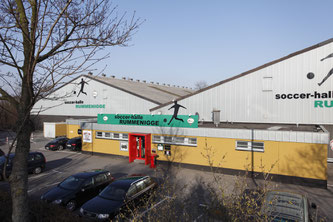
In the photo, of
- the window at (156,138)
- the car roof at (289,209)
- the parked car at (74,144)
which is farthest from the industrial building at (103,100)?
the car roof at (289,209)

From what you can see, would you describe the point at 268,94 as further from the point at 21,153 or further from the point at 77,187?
the point at 21,153

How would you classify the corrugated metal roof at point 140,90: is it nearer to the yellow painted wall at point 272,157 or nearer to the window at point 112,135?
the window at point 112,135

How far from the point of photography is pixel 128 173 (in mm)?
15461

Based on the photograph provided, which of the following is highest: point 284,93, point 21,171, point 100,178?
point 284,93

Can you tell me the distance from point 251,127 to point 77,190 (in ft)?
43.2

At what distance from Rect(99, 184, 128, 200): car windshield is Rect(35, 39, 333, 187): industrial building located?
21.2ft

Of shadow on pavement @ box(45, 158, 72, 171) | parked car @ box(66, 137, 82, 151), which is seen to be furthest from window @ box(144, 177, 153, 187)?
parked car @ box(66, 137, 82, 151)

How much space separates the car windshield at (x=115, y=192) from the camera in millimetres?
9430

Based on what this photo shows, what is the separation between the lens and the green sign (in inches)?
646

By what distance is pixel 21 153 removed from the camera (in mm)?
4891

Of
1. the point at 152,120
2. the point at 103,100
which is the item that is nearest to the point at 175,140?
the point at 152,120

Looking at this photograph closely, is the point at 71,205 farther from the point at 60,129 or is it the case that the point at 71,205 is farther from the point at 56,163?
the point at 60,129

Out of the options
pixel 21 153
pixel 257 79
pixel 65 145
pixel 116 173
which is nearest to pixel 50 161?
pixel 65 145

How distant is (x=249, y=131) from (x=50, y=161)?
53.5ft
